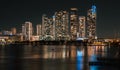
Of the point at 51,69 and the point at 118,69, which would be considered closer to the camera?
the point at 118,69

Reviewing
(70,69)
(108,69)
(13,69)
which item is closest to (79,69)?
(70,69)

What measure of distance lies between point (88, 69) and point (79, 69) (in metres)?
1.73

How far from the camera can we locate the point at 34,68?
160ft

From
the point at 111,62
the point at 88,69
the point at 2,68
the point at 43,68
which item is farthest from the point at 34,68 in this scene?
the point at 111,62

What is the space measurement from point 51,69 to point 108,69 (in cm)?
750

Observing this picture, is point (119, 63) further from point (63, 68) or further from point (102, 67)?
point (63, 68)

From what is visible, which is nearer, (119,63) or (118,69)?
(118,69)

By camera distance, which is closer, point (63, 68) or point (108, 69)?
point (108, 69)

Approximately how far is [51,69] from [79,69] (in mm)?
3586

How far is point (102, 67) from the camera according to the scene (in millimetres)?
46969

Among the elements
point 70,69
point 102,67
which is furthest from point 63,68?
point 102,67

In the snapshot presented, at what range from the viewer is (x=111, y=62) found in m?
50.4

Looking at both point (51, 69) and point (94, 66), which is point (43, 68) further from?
point (94, 66)

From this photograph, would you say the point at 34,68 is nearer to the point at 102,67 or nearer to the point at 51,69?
the point at 51,69
